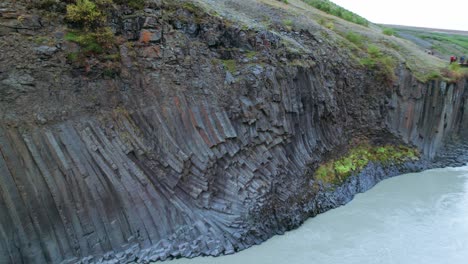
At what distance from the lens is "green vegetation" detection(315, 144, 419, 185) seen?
1547 centimetres

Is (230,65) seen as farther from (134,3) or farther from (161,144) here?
(161,144)

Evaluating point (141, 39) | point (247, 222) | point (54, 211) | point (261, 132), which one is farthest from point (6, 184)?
point (261, 132)

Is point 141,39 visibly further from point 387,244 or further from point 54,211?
point 387,244

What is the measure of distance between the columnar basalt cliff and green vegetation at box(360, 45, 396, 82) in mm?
4571

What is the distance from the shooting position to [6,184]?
8641 millimetres

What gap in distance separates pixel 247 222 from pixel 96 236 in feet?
14.7

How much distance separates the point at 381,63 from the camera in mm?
19734

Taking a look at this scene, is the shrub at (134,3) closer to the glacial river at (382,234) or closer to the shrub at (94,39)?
the shrub at (94,39)

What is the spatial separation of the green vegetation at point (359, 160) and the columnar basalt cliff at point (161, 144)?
20.9 inches

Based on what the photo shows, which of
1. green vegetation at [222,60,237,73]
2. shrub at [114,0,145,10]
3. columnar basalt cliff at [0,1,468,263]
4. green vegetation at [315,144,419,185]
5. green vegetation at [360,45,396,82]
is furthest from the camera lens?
green vegetation at [360,45,396,82]

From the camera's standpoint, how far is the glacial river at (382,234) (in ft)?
37.0

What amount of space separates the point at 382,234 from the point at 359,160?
5120mm

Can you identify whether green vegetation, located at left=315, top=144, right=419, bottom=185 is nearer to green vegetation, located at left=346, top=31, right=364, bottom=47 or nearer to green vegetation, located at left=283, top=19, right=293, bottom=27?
green vegetation, located at left=346, top=31, right=364, bottom=47

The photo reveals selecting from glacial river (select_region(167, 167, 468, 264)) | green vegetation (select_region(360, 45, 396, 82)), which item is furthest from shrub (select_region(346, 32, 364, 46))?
glacial river (select_region(167, 167, 468, 264))
